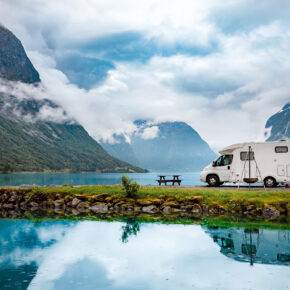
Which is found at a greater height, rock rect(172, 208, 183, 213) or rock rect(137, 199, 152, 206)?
rock rect(137, 199, 152, 206)

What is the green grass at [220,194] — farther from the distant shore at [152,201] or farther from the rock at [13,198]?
the rock at [13,198]

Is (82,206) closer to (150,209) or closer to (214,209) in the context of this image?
(150,209)

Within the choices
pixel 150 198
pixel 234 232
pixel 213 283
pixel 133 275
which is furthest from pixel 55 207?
pixel 213 283

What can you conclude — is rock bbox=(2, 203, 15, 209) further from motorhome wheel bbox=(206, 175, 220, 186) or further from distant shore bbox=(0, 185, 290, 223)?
motorhome wheel bbox=(206, 175, 220, 186)

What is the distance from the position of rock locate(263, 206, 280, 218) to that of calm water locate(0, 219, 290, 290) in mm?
5139

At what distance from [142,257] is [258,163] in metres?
17.7

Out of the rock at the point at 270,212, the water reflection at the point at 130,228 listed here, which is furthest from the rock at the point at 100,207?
the rock at the point at 270,212

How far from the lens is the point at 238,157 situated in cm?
2814

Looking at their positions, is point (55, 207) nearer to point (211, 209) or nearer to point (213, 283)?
point (211, 209)

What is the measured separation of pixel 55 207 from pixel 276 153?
62.3 ft

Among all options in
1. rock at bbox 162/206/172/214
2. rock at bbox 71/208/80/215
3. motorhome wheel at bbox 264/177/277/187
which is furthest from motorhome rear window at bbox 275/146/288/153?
rock at bbox 71/208/80/215

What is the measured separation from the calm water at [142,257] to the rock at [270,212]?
5.14m

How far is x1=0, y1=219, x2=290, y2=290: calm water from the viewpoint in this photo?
9.98 meters

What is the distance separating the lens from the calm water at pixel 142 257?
32.8 feet
